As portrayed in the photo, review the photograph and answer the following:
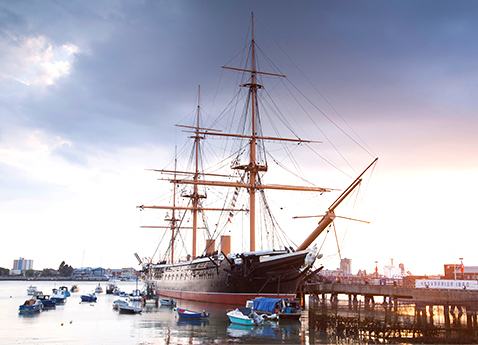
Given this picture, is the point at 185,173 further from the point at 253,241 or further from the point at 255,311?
the point at 255,311

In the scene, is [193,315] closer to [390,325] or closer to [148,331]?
[148,331]

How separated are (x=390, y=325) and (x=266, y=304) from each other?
11.6m

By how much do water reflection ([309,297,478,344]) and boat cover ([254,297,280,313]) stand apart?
502 cm

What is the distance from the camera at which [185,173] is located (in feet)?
215

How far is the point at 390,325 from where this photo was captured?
24703mm

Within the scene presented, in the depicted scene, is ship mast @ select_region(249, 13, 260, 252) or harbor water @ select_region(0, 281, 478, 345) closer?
harbor water @ select_region(0, 281, 478, 345)

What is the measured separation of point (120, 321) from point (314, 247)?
18.4 m

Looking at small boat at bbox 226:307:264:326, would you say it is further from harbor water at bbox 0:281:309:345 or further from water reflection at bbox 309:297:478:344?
water reflection at bbox 309:297:478:344

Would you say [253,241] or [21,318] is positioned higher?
[253,241]

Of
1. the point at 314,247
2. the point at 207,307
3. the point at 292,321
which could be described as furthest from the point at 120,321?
the point at 314,247

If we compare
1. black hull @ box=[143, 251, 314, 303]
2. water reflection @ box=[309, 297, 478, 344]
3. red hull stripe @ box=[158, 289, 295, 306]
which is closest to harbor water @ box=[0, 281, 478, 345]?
water reflection @ box=[309, 297, 478, 344]

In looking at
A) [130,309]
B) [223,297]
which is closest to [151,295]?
[130,309]

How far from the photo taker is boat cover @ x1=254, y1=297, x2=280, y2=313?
33341 mm

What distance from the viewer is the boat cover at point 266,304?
3334 cm
